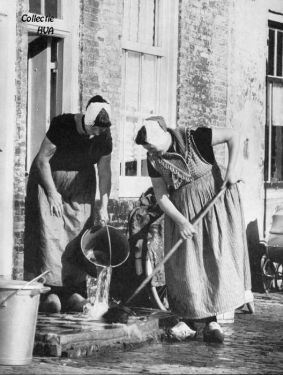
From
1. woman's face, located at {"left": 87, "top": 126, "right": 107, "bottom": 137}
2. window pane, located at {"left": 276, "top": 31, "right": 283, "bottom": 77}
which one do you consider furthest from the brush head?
window pane, located at {"left": 276, "top": 31, "right": 283, "bottom": 77}

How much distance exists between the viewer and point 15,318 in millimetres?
7113

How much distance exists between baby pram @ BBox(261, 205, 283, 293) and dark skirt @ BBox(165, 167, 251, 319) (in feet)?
12.1

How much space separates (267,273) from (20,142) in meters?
4.36

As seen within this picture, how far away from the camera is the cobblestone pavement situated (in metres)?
7.05

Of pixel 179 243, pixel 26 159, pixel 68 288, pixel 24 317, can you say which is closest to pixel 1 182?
pixel 26 159

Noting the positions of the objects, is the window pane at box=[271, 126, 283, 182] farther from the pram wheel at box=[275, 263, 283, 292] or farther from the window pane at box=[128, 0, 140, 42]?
the window pane at box=[128, 0, 140, 42]

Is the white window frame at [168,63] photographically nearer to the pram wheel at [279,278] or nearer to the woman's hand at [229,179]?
the pram wheel at [279,278]

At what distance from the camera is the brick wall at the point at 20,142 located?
32.2ft

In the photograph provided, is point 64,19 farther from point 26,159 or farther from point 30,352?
point 30,352

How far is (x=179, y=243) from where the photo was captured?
8477 mm

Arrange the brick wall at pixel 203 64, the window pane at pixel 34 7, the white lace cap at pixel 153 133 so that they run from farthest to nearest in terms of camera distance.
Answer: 1. the brick wall at pixel 203 64
2. the window pane at pixel 34 7
3. the white lace cap at pixel 153 133

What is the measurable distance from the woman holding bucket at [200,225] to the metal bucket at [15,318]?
1812mm


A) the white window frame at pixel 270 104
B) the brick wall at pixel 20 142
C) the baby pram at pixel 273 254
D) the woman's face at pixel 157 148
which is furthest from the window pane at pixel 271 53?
the woman's face at pixel 157 148

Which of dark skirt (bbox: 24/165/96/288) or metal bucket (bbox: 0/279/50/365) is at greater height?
dark skirt (bbox: 24/165/96/288)
